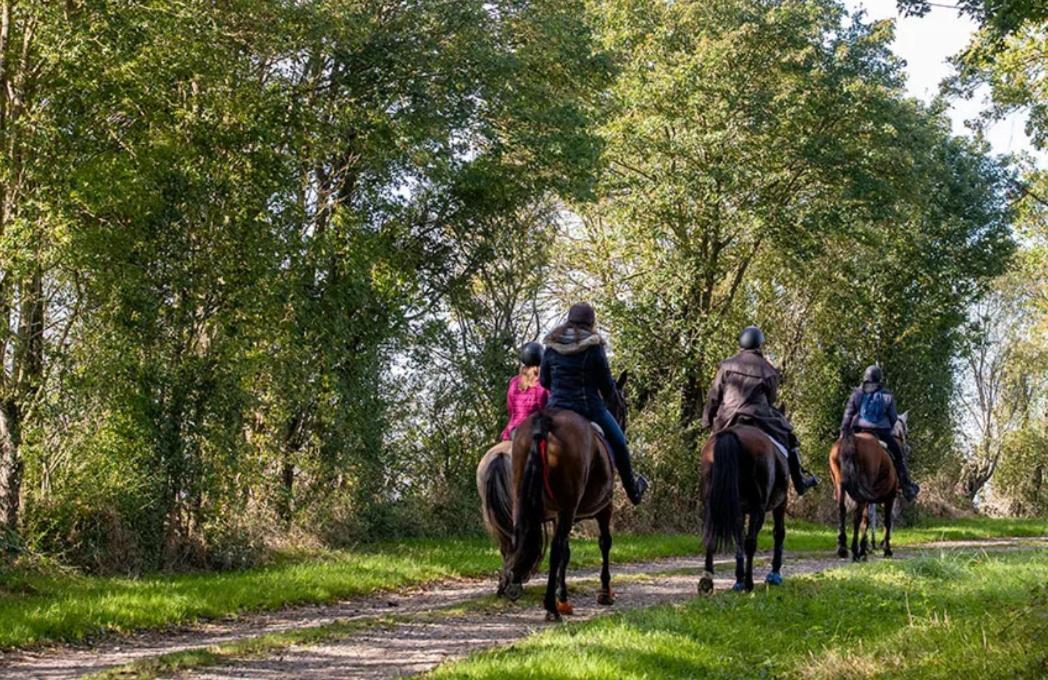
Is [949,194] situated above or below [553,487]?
above

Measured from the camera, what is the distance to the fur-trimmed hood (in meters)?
10.9

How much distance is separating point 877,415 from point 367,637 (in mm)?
12267

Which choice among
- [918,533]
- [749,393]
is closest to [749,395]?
[749,393]

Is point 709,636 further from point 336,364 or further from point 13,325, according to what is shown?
point 336,364

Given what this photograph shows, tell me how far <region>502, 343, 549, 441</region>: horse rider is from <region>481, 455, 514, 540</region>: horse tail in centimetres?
70

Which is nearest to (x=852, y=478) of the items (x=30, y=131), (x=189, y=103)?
(x=189, y=103)

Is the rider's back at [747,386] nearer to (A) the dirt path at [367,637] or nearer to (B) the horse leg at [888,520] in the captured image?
(A) the dirt path at [367,637]

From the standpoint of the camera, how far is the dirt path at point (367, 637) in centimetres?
842

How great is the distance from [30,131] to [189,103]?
2.44 metres

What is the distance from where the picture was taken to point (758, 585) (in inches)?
521

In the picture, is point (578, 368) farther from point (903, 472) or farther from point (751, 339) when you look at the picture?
point (903, 472)

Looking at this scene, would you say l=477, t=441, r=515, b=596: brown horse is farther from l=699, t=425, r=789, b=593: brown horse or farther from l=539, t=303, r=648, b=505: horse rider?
l=699, t=425, r=789, b=593: brown horse

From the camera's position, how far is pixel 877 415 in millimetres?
19312

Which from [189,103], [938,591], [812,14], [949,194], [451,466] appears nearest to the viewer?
[938,591]
